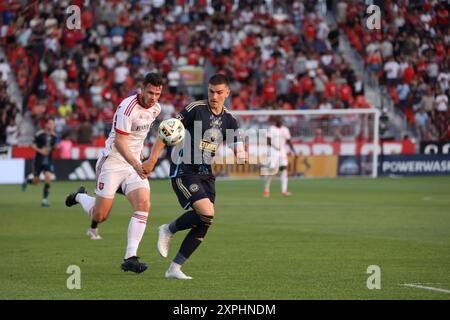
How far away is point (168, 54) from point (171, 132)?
29.0m

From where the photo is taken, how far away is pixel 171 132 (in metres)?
12.0

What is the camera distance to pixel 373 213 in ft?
75.4

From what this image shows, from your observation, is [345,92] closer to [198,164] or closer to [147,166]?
[198,164]

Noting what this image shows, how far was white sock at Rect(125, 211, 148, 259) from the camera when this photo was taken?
1262cm

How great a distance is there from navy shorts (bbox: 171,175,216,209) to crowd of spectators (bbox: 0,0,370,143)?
2419 cm

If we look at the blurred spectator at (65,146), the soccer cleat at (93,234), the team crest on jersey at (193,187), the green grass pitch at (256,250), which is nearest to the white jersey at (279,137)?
the green grass pitch at (256,250)

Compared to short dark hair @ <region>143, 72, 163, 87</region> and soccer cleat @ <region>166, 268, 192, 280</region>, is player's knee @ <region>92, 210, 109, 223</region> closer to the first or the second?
soccer cleat @ <region>166, 268, 192, 280</region>

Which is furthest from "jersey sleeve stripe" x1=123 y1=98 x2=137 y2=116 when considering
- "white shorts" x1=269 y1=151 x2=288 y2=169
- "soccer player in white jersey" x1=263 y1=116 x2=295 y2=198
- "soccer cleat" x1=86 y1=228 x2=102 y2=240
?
"white shorts" x1=269 y1=151 x2=288 y2=169

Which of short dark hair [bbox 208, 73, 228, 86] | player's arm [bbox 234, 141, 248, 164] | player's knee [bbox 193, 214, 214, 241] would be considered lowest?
player's knee [bbox 193, 214, 214, 241]

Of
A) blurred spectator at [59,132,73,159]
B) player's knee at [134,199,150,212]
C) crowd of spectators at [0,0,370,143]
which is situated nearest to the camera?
player's knee at [134,199,150,212]

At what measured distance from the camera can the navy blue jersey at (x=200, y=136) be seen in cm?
1238

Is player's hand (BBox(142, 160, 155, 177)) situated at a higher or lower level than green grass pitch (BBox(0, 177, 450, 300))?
higher

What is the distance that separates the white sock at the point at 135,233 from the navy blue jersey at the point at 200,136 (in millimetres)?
740
